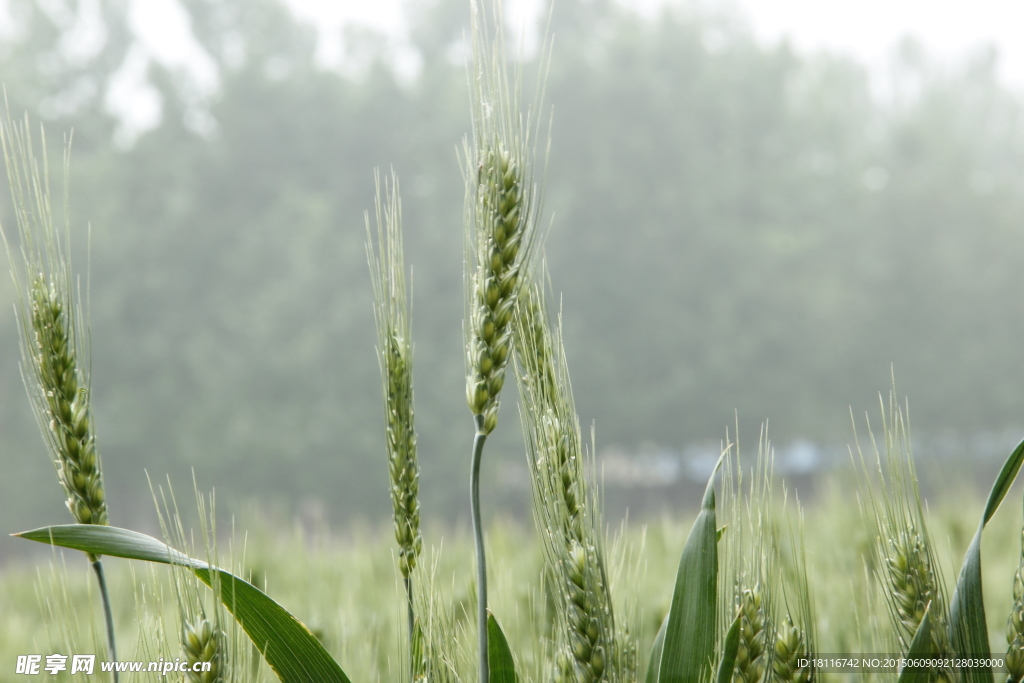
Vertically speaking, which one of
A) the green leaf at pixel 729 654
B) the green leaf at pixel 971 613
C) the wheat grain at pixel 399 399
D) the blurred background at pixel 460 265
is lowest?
the green leaf at pixel 729 654

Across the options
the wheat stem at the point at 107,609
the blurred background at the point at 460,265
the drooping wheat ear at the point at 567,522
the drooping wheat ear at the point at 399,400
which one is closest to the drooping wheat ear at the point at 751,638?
the drooping wheat ear at the point at 567,522

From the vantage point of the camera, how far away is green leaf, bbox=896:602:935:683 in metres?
0.79

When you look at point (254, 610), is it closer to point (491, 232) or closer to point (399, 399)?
point (399, 399)

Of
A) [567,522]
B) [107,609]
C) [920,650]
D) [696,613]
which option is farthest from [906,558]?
[107,609]

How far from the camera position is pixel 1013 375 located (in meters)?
19.0

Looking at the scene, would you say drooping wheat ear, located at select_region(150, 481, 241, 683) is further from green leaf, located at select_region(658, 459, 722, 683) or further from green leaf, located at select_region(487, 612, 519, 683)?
green leaf, located at select_region(658, 459, 722, 683)

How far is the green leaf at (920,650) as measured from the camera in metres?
0.79

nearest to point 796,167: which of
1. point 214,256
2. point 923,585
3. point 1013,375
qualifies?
point 1013,375

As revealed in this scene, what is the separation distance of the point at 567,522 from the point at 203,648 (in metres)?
0.35

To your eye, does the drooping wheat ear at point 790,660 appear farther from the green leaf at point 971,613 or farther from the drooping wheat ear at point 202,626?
the drooping wheat ear at point 202,626

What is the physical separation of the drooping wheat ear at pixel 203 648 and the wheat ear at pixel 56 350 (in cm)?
12

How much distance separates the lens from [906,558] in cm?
84

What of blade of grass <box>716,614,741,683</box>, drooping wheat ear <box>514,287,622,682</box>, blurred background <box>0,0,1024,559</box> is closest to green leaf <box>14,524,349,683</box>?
drooping wheat ear <box>514,287,622,682</box>

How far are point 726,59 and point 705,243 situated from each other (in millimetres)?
5477
